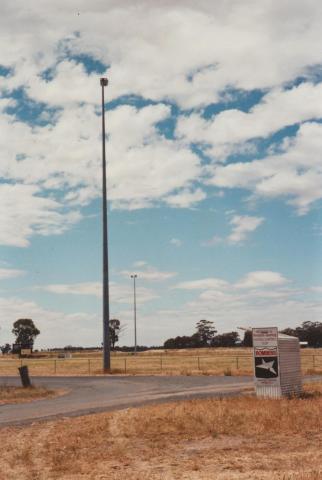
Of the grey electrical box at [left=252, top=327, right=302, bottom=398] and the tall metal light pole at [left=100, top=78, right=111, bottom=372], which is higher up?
the tall metal light pole at [left=100, top=78, right=111, bottom=372]

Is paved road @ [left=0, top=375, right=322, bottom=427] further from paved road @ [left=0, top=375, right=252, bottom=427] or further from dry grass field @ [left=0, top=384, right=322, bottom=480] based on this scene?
dry grass field @ [left=0, top=384, right=322, bottom=480]

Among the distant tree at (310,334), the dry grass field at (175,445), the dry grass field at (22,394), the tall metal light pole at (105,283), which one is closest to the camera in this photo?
the dry grass field at (175,445)

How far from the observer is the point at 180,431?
1423 cm

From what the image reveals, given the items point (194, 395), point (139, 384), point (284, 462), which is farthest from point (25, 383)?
point (284, 462)

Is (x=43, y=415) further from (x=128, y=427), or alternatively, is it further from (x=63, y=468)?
(x=63, y=468)

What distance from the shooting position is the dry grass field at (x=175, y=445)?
1016cm

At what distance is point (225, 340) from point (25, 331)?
2379 inches

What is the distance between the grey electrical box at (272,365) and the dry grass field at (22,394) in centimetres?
917

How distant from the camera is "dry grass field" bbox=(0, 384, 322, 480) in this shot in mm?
10165

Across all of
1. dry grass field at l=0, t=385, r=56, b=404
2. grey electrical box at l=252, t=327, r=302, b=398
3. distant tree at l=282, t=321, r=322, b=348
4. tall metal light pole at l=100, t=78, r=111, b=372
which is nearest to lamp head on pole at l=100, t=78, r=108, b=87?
tall metal light pole at l=100, t=78, r=111, b=372

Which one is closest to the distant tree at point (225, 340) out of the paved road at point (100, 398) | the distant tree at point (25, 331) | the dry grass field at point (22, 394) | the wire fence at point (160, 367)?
the distant tree at point (25, 331)

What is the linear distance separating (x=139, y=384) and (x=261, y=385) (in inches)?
430

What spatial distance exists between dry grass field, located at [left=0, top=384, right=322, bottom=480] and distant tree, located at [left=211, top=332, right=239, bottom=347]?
540ft

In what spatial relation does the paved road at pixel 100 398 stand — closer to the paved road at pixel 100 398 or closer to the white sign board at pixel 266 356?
the paved road at pixel 100 398
